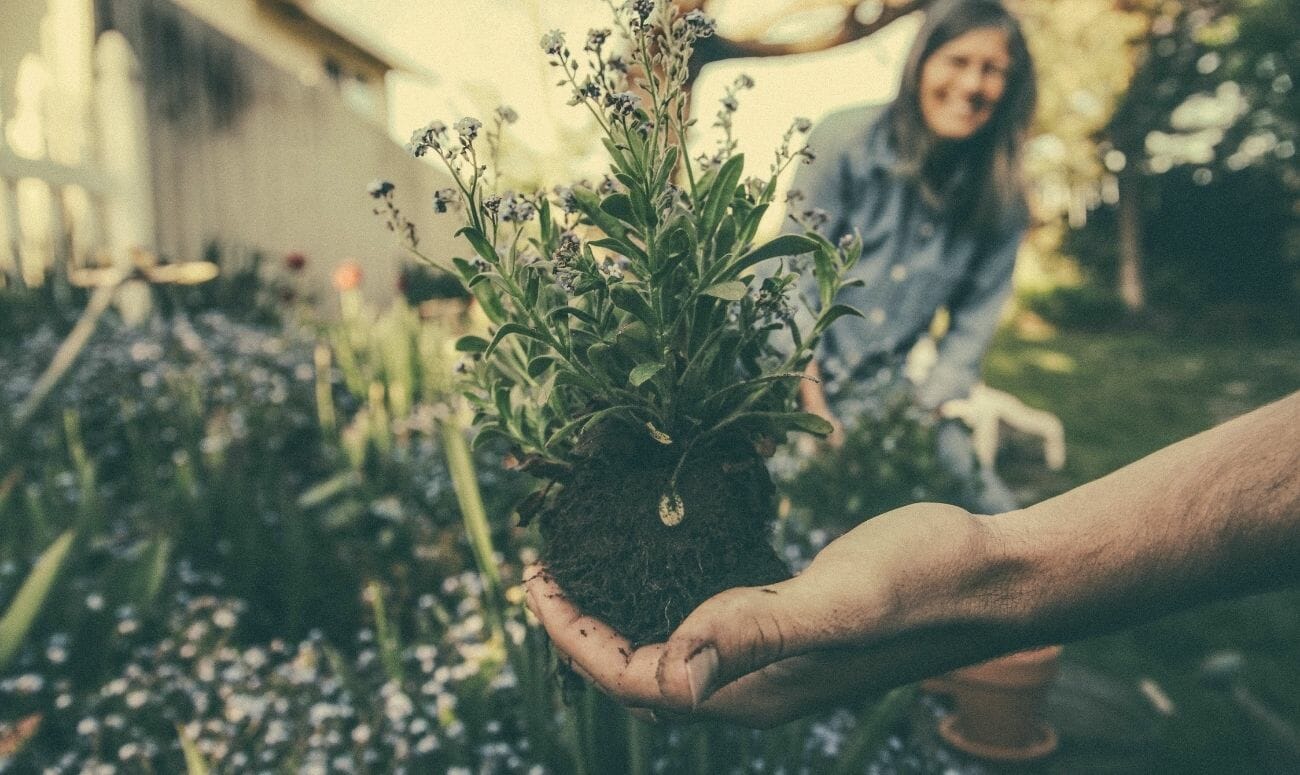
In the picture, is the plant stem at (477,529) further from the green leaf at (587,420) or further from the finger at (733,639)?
the finger at (733,639)

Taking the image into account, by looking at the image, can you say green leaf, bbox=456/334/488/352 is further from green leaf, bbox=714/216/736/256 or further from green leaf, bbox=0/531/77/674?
green leaf, bbox=0/531/77/674

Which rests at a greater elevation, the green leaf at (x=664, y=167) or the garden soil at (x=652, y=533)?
the green leaf at (x=664, y=167)

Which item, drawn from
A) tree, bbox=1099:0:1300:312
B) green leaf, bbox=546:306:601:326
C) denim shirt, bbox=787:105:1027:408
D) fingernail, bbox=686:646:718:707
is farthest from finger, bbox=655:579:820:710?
tree, bbox=1099:0:1300:312

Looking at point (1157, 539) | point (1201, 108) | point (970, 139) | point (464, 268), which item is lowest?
point (1157, 539)

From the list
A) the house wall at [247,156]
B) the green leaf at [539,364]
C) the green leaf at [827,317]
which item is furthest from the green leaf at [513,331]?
the house wall at [247,156]

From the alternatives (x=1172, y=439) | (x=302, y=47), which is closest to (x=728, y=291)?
(x=1172, y=439)

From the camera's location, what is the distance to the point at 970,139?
2.57 metres

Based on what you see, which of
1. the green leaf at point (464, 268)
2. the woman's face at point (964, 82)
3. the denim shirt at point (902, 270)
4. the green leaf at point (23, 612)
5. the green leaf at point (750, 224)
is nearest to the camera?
the green leaf at point (750, 224)

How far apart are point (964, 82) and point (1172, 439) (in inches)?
195

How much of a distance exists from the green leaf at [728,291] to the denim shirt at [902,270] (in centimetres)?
163

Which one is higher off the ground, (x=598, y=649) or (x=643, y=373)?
(x=643, y=373)

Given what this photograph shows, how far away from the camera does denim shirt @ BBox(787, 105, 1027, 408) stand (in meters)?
2.58

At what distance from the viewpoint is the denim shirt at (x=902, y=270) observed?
258 centimetres

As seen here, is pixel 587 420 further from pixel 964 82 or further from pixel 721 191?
pixel 964 82
